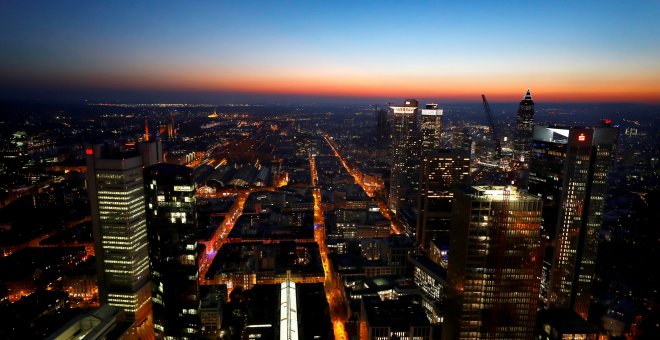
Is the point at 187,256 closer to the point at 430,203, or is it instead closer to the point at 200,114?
the point at 430,203

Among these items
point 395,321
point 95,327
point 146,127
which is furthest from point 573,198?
point 146,127

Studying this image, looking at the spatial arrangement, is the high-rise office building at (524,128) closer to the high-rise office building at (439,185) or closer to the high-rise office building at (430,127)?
the high-rise office building at (430,127)

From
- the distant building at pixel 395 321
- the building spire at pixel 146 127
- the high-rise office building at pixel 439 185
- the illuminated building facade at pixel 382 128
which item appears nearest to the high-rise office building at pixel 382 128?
the illuminated building facade at pixel 382 128

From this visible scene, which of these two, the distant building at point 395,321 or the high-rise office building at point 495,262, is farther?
the distant building at point 395,321

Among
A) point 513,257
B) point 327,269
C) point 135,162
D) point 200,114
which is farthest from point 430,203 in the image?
point 200,114

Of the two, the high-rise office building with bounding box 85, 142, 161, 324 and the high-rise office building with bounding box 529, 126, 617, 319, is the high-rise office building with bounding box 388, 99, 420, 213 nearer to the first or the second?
the high-rise office building with bounding box 529, 126, 617, 319
